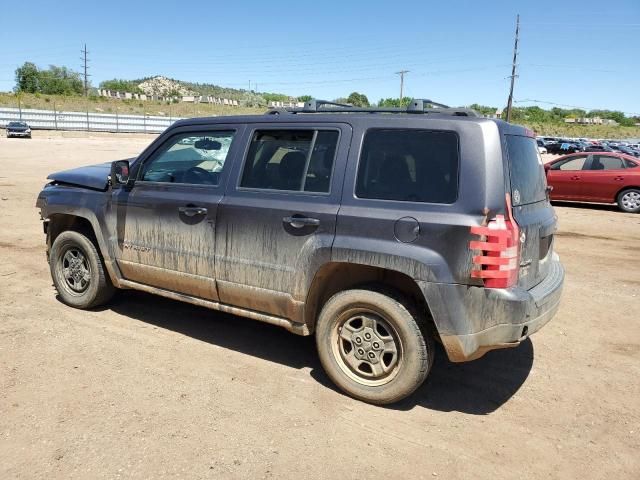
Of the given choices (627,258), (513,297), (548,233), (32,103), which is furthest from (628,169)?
(32,103)

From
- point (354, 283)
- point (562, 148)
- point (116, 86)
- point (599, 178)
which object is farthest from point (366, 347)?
point (116, 86)

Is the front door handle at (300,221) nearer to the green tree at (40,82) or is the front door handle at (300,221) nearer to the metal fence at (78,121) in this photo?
the metal fence at (78,121)

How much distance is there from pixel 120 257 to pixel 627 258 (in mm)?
7533

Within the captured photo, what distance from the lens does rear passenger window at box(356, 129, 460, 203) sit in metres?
3.29

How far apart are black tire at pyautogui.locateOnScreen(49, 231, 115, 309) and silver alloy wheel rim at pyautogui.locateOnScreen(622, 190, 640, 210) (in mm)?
13042

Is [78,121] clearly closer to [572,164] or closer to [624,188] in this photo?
[572,164]

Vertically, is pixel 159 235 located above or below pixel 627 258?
above

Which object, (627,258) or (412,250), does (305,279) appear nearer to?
(412,250)

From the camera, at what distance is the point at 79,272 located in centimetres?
518

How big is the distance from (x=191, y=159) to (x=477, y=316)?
269 centimetres

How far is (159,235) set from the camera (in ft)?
14.5

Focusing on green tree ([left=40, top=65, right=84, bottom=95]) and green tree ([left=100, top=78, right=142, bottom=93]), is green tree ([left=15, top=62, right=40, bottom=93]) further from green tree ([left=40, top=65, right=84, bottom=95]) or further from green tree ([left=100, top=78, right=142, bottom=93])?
green tree ([left=100, top=78, right=142, bottom=93])

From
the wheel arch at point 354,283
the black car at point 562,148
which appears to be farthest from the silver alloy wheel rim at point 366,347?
the black car at point 562,148

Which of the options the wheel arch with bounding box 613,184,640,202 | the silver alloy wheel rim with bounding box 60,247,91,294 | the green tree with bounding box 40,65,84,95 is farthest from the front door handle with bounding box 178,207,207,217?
the green tree with bounding box 40,65,84,95
